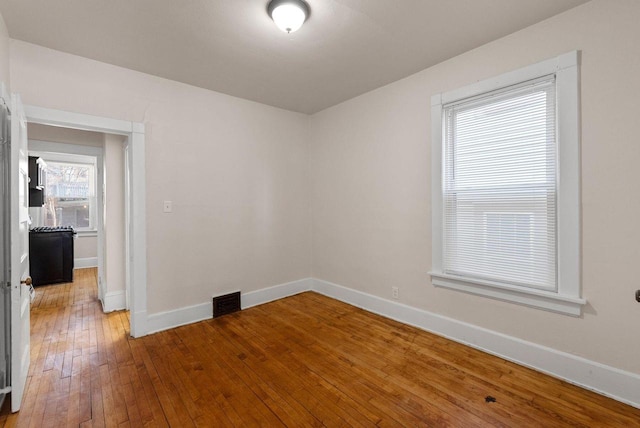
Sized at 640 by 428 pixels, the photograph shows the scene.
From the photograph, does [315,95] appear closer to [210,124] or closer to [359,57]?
[359,57]

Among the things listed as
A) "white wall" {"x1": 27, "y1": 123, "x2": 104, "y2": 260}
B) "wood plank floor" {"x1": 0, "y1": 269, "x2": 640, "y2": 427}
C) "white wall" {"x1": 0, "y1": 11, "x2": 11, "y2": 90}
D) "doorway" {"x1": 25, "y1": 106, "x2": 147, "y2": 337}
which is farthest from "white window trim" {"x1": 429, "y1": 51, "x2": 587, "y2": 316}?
"white wall" {"x1": 27, "y1": 123, "x2": 104, "y2": 260}

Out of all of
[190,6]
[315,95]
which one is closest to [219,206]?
[315,95]

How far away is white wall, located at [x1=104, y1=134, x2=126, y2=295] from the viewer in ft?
12.1

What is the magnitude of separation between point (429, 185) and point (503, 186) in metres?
0.66

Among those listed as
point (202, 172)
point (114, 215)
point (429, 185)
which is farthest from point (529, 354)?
point (114, 215)

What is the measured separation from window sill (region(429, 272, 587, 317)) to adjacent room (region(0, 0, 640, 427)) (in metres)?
0.02

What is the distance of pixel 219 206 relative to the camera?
351cm

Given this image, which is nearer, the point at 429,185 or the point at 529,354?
the point at 529,354

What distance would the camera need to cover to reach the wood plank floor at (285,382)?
5.93 ft

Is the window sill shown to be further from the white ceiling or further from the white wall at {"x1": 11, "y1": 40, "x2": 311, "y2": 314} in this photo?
the white wall at {"x1": 11, "y1": 40, "x2": 311, "y2": 314}

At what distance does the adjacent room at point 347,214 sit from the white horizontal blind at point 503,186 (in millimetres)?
19

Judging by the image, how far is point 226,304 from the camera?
3514 millimetres

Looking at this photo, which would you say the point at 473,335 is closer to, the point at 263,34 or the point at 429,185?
the point at 429,185

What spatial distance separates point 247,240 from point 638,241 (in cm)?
352
